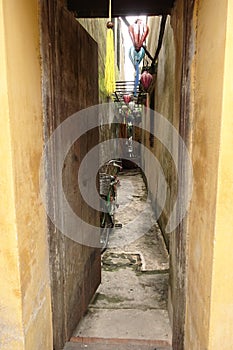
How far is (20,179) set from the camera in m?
1.55

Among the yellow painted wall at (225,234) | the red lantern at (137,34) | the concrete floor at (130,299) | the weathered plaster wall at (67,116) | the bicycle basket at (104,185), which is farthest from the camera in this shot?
the bicycle basket at (104,185)

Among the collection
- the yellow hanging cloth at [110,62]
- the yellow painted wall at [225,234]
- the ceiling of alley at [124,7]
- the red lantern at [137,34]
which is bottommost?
the yellow painted wall at [225,234]

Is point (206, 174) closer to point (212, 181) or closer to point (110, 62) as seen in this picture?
point (212, 181)

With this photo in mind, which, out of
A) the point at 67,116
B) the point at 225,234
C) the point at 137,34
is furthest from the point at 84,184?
the point at 137,34

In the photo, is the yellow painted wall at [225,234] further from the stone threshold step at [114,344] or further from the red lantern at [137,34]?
the red lantern at [137,34]

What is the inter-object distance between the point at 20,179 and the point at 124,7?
189 cm

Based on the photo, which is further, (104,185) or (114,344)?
(104,185)

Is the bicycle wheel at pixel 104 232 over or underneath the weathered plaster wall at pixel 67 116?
underneath

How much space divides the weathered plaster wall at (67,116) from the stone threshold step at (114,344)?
10 centimetres

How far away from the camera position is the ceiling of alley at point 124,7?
96.0 inches

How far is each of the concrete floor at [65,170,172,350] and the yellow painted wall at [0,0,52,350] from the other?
89 centimetres

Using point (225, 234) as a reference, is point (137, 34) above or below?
above

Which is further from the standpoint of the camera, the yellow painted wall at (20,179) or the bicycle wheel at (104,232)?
the bicycle wheel at (104,232)

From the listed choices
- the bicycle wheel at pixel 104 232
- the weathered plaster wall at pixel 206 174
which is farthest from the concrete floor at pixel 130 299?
the weathered plaster wall at pixel 206 174
